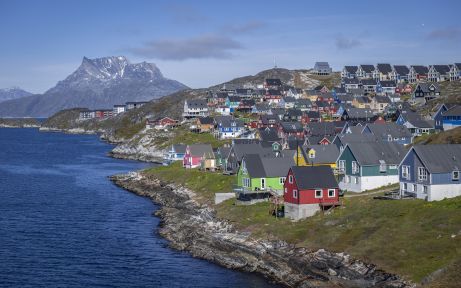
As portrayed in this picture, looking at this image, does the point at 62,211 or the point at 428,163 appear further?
the point at 62,211

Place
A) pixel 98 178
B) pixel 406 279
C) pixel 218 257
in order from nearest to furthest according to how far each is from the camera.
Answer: pixel 406 279 < pixel 218 257 < pixel 98 178

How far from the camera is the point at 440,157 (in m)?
68.8

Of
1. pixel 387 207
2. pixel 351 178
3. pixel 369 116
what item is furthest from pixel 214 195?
pixel 369 116

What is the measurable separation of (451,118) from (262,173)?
54.6m

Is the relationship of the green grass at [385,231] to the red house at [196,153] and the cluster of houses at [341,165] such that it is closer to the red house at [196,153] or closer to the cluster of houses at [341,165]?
the cluster of houses at [341,165]

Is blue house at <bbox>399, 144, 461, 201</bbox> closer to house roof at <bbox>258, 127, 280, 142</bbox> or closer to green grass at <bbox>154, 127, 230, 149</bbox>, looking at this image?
house roof at <bbox>258, 127, 280, 142</bbox>

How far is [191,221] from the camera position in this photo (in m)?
80.6

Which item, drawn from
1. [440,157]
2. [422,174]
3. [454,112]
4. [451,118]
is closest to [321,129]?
[451,118]

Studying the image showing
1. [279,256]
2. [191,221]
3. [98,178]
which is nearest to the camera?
[279,256]

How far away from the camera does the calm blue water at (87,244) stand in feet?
191

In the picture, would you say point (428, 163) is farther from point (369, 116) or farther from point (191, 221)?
point (369, 116)

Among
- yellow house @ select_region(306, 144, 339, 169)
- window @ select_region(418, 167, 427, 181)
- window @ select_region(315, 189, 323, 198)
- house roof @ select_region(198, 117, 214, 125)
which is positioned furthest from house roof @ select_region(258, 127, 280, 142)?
window @ select_region(418, 167, 427, 181)

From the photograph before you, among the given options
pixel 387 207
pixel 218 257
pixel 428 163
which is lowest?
pixel 218 257

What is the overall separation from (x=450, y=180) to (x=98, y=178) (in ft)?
284
